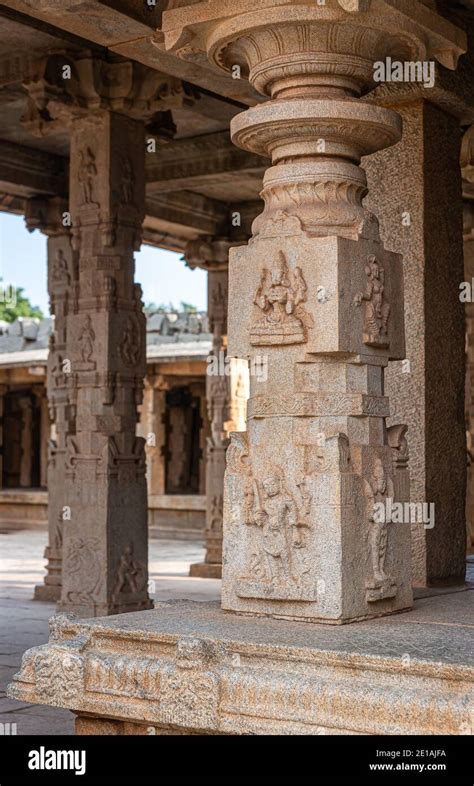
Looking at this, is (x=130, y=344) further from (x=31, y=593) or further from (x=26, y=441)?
(x=26, y=441)

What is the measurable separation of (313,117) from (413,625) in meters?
1.91

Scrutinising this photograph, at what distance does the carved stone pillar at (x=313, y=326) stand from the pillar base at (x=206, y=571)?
870 cm

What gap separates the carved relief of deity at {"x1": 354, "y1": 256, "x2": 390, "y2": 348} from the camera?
4578mm

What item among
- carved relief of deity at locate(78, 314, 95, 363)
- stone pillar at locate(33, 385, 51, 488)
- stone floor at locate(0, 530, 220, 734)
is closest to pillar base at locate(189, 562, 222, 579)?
stone floor at locate(0, 530, 220, 734)

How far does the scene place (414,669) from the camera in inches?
148

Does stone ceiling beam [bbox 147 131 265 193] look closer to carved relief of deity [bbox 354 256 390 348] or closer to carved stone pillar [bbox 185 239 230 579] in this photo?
carved stone pillar [bbox 185 239 230 579]

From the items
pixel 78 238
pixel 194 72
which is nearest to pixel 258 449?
pixel 194 72

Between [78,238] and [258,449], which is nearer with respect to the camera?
[258,449]

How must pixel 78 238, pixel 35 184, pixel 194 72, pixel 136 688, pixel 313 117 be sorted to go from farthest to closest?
pixel 35 184 → pixel 78 238 → pixel 194 72 → pixel 313 117 → pixel 136 688

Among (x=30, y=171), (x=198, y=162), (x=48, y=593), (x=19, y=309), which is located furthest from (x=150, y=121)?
(x=19, y=309)

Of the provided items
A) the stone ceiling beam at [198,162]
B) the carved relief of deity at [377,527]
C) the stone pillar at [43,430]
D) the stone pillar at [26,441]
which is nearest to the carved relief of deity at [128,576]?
the stone ceiling beam at [198,162]

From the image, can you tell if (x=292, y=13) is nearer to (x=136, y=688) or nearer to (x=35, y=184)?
(x=136, y=688)

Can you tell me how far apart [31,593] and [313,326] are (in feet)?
26.9
